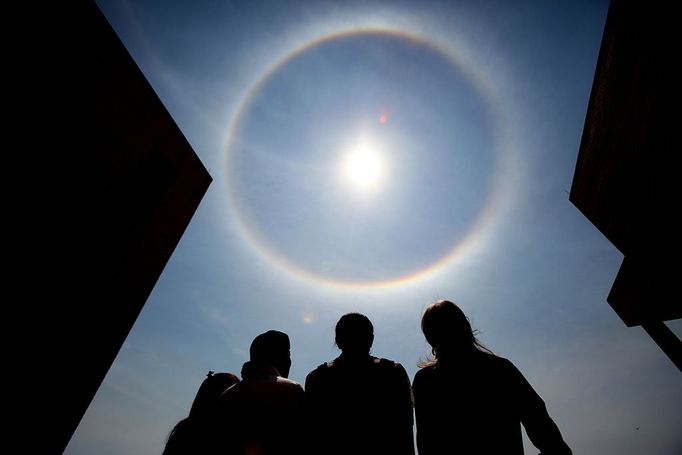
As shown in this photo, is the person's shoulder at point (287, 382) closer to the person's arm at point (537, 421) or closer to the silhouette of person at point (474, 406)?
the silhouette of person at point (474, 406)

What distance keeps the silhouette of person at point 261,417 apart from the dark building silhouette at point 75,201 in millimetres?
5047

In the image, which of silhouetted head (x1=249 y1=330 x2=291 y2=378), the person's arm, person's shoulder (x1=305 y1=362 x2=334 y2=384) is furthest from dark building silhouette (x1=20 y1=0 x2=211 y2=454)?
the person's arm

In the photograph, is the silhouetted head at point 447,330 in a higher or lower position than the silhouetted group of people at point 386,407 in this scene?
higher

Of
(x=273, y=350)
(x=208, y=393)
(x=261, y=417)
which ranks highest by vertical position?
(x=273, y=350)

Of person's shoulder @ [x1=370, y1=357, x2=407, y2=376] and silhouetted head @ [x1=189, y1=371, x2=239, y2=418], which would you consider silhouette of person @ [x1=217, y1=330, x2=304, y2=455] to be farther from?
silhouetted head @ [x1=189, y1=371, x2=239, y2=418]

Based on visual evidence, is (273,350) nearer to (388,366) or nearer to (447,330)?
(388,366)

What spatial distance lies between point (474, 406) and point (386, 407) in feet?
1.99

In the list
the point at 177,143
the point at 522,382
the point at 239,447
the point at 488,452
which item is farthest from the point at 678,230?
the point at 177,143

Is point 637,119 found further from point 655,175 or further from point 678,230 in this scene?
point 678,230

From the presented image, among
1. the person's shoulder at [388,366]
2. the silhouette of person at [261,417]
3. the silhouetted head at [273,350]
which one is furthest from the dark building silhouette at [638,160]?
the silhouette of person at [261,417]

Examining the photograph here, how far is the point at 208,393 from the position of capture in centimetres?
268

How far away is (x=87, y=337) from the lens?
5.50 m

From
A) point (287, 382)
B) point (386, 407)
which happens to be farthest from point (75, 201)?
point (386, 407)

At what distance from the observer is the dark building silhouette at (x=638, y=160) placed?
577 centimetres
